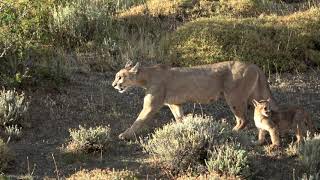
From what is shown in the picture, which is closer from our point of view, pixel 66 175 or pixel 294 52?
pixel 66 175

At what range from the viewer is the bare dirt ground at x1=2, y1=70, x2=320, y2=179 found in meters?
9.07

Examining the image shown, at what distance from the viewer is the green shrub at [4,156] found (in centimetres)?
902

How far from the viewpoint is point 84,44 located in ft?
49.2

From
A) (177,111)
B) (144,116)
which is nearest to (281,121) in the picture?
(177,111)

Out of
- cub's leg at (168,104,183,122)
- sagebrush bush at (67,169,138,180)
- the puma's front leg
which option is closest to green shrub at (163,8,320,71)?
cub's leg at (168,104,183,122)

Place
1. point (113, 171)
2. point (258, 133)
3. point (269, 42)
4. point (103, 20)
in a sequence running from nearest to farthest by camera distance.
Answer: point (113, 171) → point (258, 133) → point (269, 42) → point (103, 20)

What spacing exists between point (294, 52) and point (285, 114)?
4.62 meters

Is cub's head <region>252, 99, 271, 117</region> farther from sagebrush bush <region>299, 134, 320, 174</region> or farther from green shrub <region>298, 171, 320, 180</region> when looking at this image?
green shrub <region>298, 171, 320, 180</region>

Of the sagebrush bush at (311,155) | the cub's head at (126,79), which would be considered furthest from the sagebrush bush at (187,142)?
the cub's head at (126,79)

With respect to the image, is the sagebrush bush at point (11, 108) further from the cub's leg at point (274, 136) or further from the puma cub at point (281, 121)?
the cub's leg at point (274, 136)

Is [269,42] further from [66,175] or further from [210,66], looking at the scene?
[66,175]

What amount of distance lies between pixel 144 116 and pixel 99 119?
1193 mm

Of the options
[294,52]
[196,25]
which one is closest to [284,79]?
[294,52]

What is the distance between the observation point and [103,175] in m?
8.60
